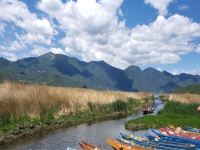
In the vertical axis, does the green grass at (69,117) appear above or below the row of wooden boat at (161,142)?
above

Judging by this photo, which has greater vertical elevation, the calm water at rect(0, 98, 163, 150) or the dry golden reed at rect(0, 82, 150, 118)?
the dry golden reed at rect(0, 82, 150, 118)

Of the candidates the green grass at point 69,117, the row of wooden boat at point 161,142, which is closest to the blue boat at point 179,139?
the row of wooden boat at point 161,142

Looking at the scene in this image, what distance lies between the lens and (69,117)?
33.0 meters

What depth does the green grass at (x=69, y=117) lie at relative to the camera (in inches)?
965

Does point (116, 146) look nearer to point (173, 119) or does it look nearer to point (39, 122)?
point (39, 122)

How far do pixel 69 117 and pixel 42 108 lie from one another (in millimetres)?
4488

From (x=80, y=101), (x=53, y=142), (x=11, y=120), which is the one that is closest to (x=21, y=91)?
(x=11, y=120)

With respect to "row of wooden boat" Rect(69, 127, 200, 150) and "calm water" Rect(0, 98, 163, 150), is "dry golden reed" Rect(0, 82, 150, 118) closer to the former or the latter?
"calm water" Rect(0, 98, 163, 150)

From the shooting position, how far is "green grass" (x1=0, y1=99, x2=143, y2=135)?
24500 mm

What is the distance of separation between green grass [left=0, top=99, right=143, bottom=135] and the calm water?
110cm

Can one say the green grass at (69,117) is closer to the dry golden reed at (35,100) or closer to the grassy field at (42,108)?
the grassy field at (42,108)

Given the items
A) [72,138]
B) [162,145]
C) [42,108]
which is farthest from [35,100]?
[162,145]

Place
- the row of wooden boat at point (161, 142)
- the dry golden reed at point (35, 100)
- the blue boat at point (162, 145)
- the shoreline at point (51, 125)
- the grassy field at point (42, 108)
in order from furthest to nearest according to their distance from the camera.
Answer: the dry golden reed at point (35, 100), the grassy field at point (42, 108), the shoreline at point (51, 125), the blue boat at point (162, 145), the row of wooden boat at point (161, 142)

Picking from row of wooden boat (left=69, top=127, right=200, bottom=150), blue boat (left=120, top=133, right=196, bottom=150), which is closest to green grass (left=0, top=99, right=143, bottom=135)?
row of wooden boat (left=69, top=127, right=200, bottom=150)
